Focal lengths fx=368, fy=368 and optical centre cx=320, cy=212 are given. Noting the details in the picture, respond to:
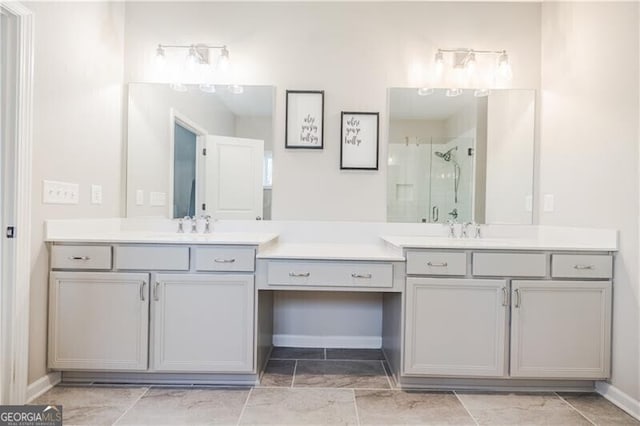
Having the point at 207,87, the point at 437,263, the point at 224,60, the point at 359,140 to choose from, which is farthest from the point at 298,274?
the point at 224,60

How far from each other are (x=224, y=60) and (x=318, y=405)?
2.28 metres

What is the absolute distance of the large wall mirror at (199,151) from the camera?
2.62m

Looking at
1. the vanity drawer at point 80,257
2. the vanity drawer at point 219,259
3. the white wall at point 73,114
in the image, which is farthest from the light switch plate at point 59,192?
the vanity drawer at point 219,259

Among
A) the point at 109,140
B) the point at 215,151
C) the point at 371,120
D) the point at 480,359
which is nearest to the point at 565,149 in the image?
the point at 371,120

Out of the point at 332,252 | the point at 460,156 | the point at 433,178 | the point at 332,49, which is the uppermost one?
the point at 332,49

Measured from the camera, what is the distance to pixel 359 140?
8.59 ft

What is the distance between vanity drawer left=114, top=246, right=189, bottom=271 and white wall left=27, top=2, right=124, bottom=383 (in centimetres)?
40

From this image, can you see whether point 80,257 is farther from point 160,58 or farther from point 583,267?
point 583,267

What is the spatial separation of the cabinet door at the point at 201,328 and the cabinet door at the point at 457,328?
36.1 inches

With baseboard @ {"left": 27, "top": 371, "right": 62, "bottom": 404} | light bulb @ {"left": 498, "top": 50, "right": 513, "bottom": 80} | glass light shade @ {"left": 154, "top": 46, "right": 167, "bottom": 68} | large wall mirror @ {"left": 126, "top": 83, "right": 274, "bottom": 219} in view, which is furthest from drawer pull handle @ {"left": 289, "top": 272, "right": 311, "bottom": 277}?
light bulb @ {"left": 498, "top": 50, "right": 513, "bottom": 80}

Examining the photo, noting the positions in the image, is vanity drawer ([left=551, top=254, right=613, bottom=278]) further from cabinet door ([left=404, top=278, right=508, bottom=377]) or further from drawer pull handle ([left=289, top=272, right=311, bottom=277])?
drawer pull handle ([left=289, top=272, right=311, bottom=277])

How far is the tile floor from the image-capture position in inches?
69.9

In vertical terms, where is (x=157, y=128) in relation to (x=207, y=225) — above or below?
above

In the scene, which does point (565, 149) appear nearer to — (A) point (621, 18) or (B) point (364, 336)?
(A) point (621, 18)
